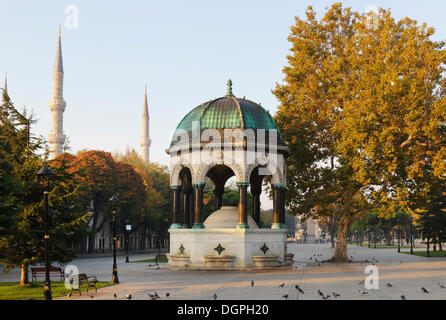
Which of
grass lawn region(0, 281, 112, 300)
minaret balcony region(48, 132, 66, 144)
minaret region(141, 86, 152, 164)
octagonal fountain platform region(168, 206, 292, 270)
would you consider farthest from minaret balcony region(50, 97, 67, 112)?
grass lawn region(0, 281, 112, 300)

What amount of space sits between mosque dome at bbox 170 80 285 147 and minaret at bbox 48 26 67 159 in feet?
169

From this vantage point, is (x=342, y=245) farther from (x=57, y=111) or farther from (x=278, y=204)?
(x=57, y=111)

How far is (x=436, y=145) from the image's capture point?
126 ft

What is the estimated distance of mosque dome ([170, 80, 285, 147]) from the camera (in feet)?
116

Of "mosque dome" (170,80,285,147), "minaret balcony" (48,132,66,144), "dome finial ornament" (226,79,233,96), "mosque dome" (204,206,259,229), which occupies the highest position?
"minaret balcony" (48,132,66,144)

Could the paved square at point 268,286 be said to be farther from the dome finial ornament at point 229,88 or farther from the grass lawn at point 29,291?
the dome finial ornament at point 229,88

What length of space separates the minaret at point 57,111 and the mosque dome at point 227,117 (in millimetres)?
51658

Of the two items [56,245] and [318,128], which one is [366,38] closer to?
[318,128]

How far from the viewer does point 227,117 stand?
117ft

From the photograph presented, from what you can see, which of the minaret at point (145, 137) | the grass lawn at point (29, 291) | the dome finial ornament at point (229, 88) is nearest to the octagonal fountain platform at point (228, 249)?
the grass lawn at point (29, 291)

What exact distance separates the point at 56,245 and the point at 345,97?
25452 mm

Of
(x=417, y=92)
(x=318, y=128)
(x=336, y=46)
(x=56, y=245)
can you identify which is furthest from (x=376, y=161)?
(x=56, y=245)

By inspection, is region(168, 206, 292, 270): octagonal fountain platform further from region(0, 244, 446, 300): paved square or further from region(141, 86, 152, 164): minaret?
region(141, 86, 152, 164): minaret

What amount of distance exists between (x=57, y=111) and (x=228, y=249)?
2394 inches
